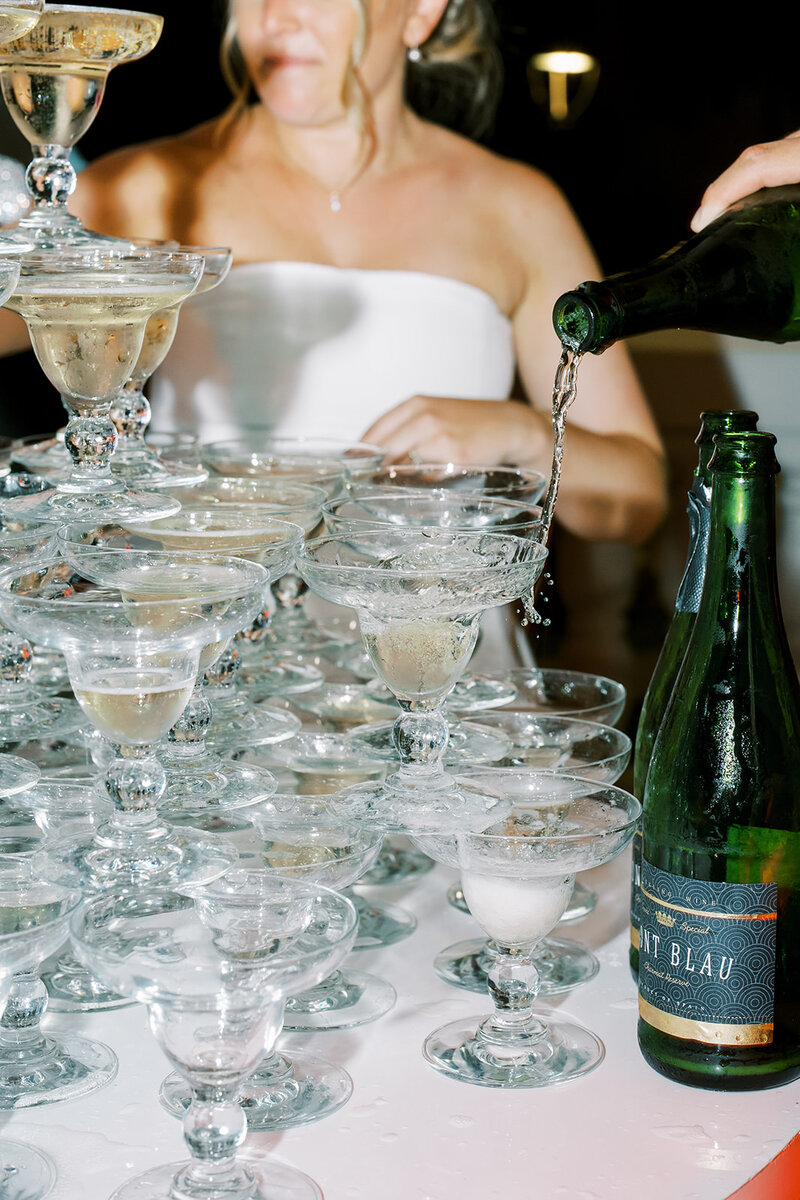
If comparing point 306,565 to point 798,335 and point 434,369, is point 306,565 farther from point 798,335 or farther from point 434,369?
point 434,369

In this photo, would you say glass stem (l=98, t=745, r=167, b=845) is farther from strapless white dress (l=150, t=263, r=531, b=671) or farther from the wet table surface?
strapless white dress (l=150, t=263, r=531, b=671)

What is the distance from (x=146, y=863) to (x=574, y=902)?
1.26 feet

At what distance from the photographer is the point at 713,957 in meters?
0.73

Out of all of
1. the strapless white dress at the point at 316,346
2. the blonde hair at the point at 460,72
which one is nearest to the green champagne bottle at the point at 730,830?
the strapless white dress at the point at 316,346

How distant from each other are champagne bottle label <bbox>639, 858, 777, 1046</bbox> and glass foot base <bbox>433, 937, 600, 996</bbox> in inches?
5.3

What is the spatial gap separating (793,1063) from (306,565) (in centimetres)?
38

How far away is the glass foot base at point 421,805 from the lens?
75 centimetres

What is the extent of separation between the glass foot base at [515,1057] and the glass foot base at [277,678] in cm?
27

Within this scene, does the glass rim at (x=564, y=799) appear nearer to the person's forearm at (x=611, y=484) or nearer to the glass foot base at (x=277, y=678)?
the glass foot base at (x=277, y=678)

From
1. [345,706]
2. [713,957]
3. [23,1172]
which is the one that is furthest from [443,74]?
[23,1172]

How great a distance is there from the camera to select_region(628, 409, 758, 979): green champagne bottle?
81 cm

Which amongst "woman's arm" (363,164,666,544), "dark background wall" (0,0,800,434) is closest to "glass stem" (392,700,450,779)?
"woman's arm" (363,164,666,544)

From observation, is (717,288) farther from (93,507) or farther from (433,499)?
(93,507)

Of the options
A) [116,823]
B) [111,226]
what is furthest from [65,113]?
[111,226]
